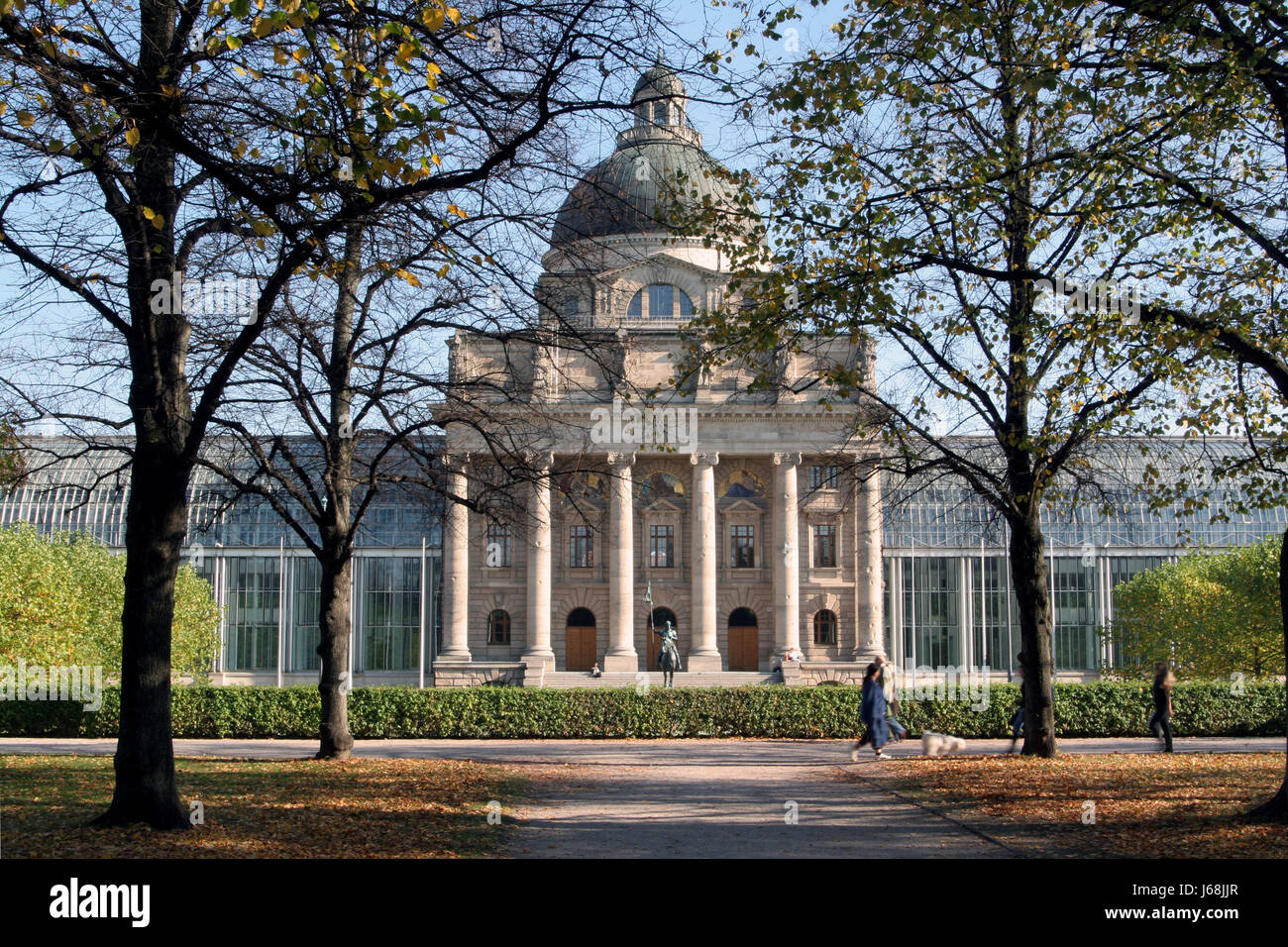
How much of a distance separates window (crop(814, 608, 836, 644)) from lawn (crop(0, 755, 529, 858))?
44.0m

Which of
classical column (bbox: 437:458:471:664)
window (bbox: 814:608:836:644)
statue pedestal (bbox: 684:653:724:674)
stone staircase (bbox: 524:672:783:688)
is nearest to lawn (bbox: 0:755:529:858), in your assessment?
stone staircase (bbox: 524:672:783:688)

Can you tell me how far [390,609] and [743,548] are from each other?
19.7m

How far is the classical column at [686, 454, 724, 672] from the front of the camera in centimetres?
6159

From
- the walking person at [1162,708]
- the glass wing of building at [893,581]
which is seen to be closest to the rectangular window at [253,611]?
the glass wing of building at [893,581]

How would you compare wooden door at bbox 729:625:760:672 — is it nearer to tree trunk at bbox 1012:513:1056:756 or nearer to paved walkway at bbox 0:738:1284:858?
paved walkway at bbox 0:738:1284:858

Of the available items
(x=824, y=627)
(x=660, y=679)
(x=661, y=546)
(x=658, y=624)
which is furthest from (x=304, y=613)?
(x=824, y=627)

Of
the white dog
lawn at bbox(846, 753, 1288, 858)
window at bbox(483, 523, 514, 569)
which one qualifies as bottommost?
the white dog

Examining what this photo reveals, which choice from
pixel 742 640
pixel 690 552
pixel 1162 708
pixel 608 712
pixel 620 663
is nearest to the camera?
pixel 1162 708

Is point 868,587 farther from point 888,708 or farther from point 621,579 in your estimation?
point 888,708

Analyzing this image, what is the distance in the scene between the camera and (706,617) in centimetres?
6159

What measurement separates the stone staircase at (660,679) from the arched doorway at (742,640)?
489 centimetres

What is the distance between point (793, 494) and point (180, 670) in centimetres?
2997

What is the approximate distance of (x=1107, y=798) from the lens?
16.6m
